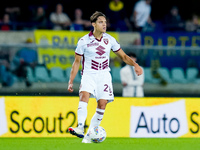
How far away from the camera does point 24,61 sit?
1368cm

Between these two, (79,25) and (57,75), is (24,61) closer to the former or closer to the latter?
(57,75)

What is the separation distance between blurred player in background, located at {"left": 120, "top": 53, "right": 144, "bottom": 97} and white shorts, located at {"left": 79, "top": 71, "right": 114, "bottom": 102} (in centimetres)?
339

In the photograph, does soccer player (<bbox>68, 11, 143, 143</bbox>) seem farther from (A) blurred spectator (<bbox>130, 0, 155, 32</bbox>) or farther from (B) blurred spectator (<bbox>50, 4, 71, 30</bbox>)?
(A) blurred spectator (<bbox>130, 0, 155, 32</bbox>)

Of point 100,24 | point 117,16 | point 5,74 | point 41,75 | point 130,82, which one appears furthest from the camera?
point 117,16

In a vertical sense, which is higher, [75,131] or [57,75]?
[57,75]

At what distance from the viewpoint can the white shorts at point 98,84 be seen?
962cm

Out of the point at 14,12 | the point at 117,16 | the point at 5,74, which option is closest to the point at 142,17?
the point at 117,16

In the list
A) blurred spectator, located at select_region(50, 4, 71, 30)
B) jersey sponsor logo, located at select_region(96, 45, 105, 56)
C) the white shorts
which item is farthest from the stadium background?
jersey sponsor logo, located at select_region(96, 45, 105, 56)

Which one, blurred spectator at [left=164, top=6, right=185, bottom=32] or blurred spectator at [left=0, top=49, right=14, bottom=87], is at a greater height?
blurred spectator at [left=164, top=6, right=185, bottom=32]

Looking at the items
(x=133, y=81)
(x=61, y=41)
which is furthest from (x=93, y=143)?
(x=61, y=41)

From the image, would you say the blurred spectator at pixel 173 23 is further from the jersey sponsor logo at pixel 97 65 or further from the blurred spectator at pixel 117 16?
the jersey sponsor logo at pixel 97 65

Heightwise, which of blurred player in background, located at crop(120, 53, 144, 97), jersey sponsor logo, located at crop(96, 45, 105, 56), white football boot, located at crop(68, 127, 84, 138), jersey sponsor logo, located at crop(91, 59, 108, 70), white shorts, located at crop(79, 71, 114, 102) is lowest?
white football boot, located at crop(68, 127, 84, 138)

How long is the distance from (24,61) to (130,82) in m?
2.50

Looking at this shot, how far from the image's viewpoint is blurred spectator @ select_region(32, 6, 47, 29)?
57.0ft
